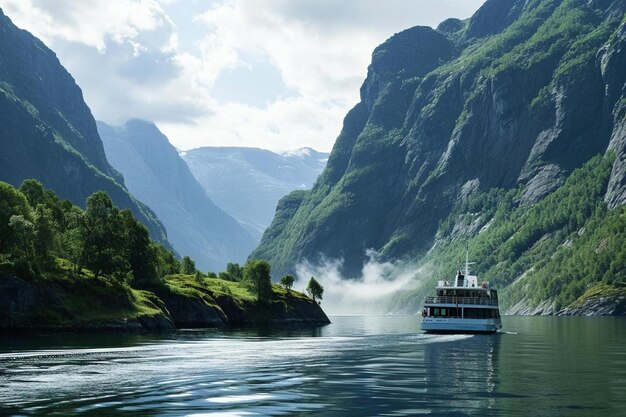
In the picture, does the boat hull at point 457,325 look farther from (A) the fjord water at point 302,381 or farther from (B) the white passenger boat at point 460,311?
(A) the fjord water at point 302,381

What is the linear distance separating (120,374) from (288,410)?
78.1 ft

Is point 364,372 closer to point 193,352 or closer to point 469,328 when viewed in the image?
point 193,352

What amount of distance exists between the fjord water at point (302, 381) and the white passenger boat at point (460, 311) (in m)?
51.6

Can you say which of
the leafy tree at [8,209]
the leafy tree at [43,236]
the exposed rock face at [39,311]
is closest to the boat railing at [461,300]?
the exposed rock face at [39,311]

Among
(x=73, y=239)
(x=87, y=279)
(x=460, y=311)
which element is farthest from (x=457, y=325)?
(x=73, y=239)

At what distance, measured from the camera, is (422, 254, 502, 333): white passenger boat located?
6073 inches

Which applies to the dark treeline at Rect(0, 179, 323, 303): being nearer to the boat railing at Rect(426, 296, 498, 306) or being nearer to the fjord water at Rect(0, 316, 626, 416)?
the fjord water at Rect(0, 316, 626, 416)

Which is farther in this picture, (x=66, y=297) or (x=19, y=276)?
(x=66, y=297)

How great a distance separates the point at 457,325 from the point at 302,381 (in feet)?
316

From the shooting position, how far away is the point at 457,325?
15412cm

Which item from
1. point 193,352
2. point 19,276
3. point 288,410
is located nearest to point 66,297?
point 19,276

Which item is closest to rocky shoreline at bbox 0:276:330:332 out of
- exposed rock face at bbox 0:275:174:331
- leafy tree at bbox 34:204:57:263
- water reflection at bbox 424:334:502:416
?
exposed rock face at bbox 0:275:174:331

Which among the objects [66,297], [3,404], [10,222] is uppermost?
[10,222]

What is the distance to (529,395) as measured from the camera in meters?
53.9
